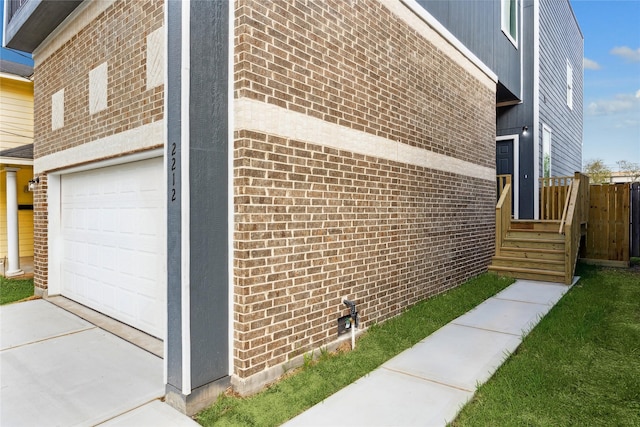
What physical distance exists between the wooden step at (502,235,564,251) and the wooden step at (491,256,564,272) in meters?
0.42

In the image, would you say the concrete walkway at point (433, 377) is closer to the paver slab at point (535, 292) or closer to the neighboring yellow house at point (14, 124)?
the paver slab at point (535, 292)

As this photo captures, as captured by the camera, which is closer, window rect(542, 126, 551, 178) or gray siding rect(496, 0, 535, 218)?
gray siding rect(496, 0, 535, 218)

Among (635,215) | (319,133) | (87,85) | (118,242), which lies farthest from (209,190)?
(635,215)

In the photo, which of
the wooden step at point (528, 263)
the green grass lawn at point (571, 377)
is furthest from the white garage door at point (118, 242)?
the wooden step at point (528, 263)

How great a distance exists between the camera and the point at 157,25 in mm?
4316

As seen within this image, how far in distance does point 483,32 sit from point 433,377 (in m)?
7.92

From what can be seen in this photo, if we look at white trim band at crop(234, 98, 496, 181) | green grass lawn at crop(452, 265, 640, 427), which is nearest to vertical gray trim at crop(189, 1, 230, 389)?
white trim band at crop(234, 98, 496, 181)

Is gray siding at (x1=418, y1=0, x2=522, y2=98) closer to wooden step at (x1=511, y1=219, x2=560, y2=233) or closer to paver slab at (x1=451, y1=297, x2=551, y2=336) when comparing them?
wooden step at (x1=511, y1=219, x2=560, y2=233)

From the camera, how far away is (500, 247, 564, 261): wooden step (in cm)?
778

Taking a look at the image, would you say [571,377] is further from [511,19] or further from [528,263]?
[511,19]

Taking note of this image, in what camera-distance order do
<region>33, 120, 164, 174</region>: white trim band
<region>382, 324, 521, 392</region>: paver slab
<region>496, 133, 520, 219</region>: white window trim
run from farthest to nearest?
<region>496, 133, 520, 219</region>: white window trim → <region>33, 120, 164, 174</region>: white trim band → <region>382, 324, 521, 392</region>: paver slab

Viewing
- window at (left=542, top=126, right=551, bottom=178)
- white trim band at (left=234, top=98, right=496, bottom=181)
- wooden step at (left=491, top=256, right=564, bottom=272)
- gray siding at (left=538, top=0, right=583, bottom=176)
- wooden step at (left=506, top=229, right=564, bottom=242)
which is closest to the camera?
white trim band at (left=234, top=98, right=496, bottom=181)

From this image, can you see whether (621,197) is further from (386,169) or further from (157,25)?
(157,25)

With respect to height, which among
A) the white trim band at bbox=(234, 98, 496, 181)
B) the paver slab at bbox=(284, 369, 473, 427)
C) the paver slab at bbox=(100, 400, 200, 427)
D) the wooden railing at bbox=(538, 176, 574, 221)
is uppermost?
the white trim band at bbox=(234, 98, 496, 181)
